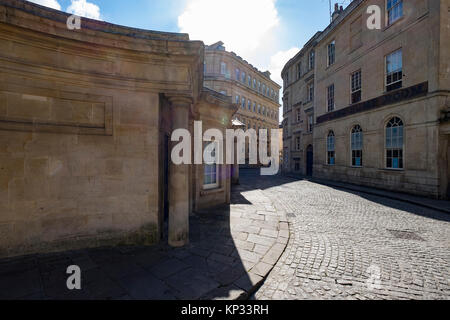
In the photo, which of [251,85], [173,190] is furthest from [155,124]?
[251,85]

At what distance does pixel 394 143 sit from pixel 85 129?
1557 centimetres

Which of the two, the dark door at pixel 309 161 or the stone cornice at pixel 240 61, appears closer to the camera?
the dark door at pixel 309 161

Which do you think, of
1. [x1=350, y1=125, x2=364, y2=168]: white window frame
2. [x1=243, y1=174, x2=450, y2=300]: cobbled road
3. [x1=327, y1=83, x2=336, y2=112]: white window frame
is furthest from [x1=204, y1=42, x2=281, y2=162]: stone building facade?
[x1=243, y1=174, x2=450, y2=300]: cobbled road

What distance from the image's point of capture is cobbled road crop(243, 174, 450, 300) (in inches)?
116

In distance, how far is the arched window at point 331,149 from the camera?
16739 millimetres

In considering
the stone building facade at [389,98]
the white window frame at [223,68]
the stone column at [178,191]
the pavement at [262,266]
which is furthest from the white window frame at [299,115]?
the stone column at [178,191]

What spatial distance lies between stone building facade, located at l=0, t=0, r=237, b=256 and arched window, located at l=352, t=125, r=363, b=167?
14.7 metres

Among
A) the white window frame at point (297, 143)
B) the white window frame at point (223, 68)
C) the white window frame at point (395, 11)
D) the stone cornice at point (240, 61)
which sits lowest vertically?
the white window frame at point (297, 143)

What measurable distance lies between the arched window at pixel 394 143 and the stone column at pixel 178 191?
13.4 metres

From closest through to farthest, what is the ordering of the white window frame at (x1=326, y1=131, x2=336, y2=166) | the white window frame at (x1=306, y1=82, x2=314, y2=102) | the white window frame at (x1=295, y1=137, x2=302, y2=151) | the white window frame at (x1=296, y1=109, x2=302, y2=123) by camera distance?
the white window frame at (x1=326, y1=131, x2=336, y2=166), the white window frame at (x1=306, y1=82, x2=314, y2=102), the white window frame at (x1=296, y1=109, x2=302, y2=123), the white window frame at (x1=295, y1=137, x2=302, y2=151)

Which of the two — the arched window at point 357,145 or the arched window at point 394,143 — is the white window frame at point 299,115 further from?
the arched window at point 394,143

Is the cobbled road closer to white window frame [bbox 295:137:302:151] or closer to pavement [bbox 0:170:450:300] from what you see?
pavement [bbox 0:170:450:300]
